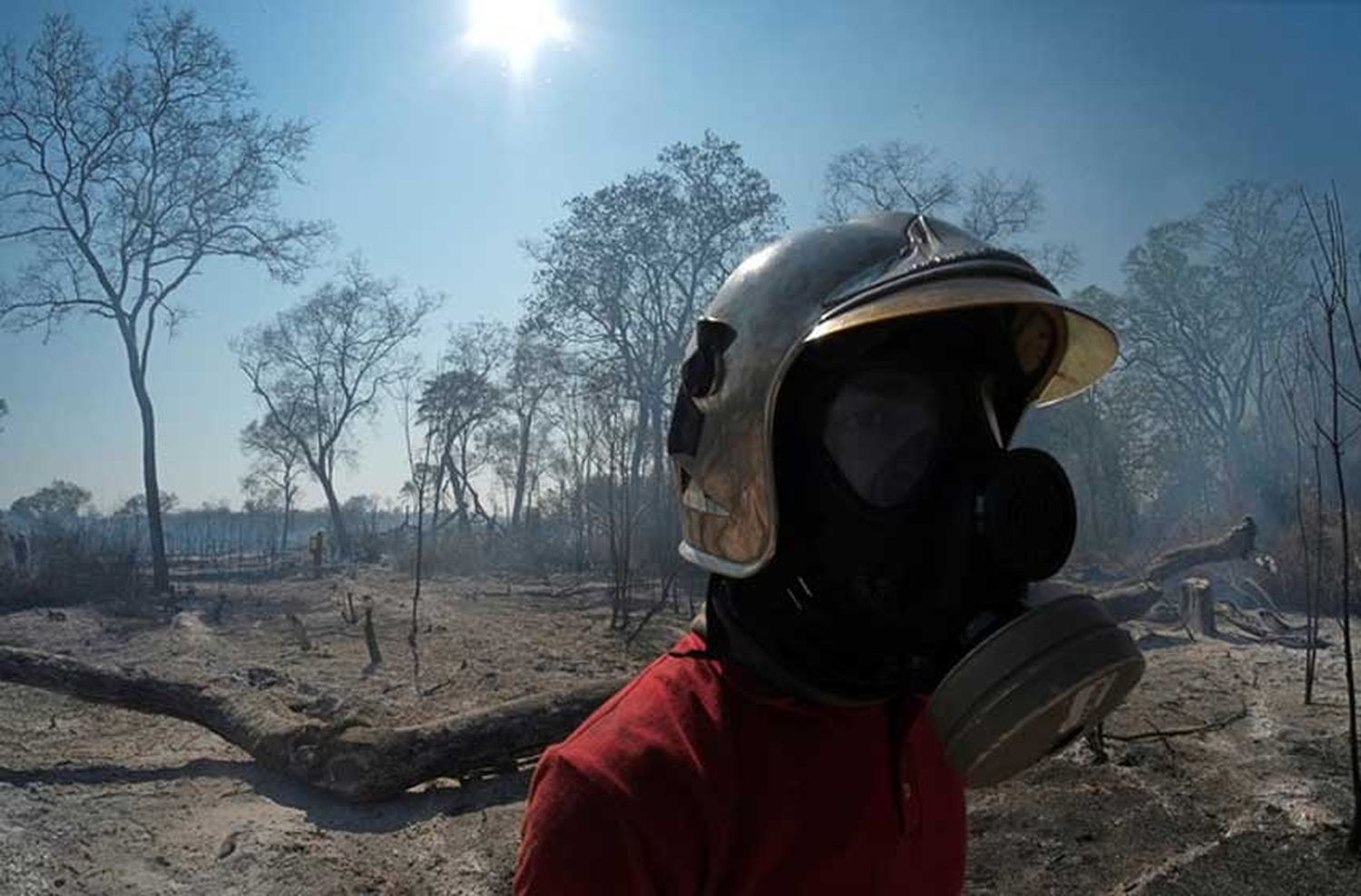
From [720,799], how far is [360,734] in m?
4.85

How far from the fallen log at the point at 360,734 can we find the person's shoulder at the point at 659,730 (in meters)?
4.44

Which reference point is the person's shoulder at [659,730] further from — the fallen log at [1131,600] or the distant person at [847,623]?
the fallen log at [1131,600]

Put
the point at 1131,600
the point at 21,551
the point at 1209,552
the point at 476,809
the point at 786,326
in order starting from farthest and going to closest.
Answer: the point at 21,551
the point at 1209,552
the point at 1131,600
the point at 476,809
the point at 786,326

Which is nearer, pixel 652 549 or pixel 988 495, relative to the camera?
pixel 988 495

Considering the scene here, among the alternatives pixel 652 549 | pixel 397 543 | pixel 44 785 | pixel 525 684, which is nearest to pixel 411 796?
pixel 44 785

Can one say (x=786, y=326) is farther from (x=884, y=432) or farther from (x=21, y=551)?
(x=21, y=551)

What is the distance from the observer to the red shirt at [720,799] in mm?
1097

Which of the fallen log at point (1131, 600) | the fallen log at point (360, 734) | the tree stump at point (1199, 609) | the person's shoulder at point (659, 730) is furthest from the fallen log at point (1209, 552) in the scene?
the person's shoulder at point (659, 730)

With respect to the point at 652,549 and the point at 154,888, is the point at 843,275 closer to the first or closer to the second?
the point at 154,888

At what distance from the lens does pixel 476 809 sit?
5156mm

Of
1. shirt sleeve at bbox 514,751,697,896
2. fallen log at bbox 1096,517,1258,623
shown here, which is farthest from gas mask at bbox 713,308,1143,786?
fallen log at bbox 1096,517,1258,623

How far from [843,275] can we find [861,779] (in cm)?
81

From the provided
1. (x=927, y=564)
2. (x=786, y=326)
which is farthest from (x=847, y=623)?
(x=786, y=326)

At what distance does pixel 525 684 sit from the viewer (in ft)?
27.5
